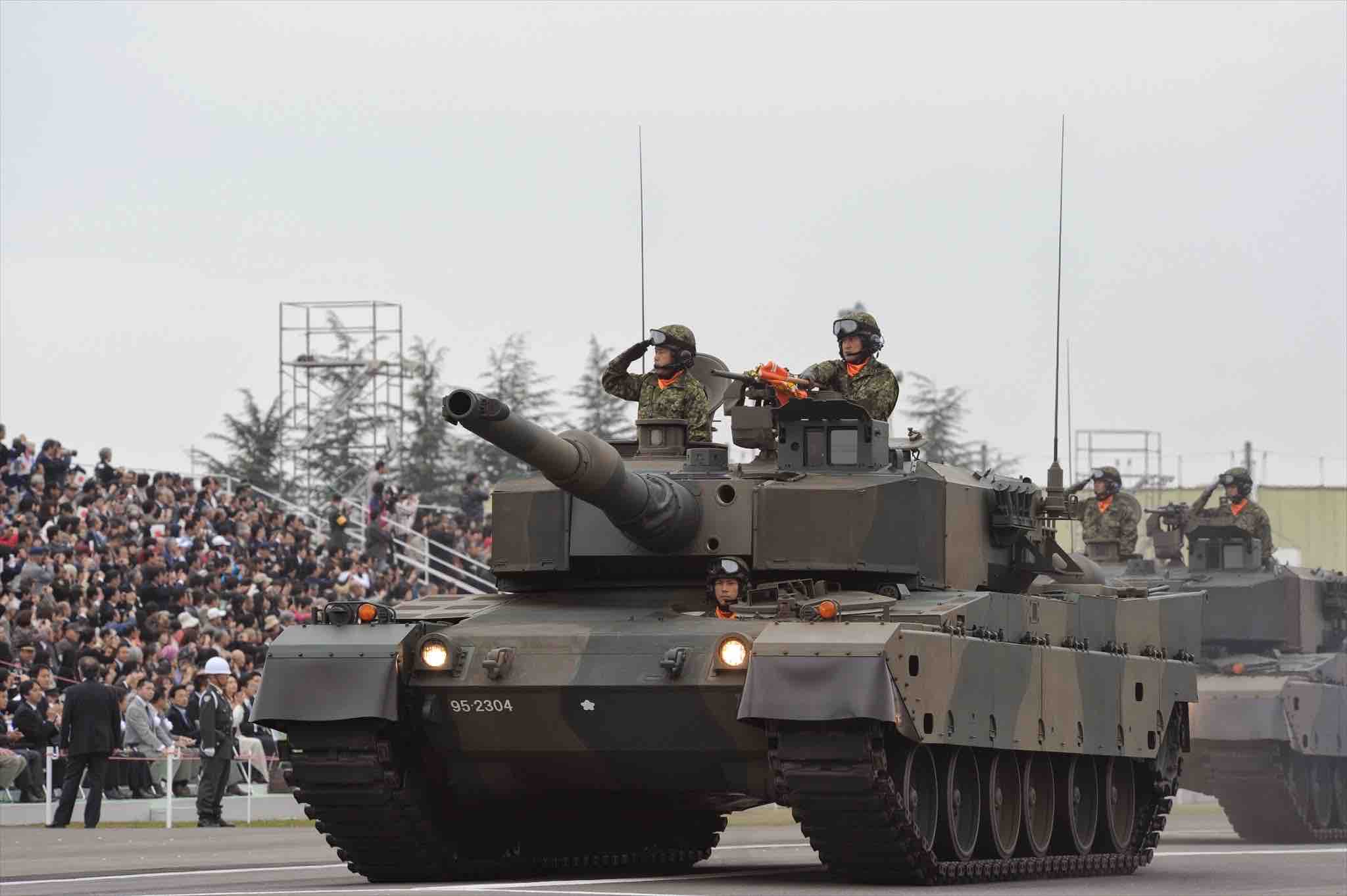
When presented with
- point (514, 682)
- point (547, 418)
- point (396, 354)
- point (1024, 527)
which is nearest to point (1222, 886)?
point (1024, 527)

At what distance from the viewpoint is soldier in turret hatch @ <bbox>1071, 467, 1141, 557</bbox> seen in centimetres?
3186

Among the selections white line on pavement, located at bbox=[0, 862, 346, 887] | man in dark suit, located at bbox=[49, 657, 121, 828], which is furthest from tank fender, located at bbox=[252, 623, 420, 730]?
man in dark suit, located at bbox=[49, 657, 121, 828]

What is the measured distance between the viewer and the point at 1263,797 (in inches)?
1140

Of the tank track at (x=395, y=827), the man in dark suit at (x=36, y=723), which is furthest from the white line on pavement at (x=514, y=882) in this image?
the man in dark suit at (x=36, y=723)

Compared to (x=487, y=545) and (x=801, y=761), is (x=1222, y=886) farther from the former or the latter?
(x=487, y=545)

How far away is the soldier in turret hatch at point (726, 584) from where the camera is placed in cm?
1930

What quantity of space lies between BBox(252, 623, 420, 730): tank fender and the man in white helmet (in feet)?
34.6

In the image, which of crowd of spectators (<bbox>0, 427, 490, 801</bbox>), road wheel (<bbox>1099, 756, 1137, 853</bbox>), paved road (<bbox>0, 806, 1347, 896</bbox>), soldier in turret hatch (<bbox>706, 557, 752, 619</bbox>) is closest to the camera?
paved road (<bbox>0, 806, 1347, 896</bbox>)

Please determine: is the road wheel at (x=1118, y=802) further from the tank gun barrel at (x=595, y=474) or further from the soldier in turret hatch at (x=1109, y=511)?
the soldier in turret hatch at (x=1109, y=511)

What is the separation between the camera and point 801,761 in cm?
1778

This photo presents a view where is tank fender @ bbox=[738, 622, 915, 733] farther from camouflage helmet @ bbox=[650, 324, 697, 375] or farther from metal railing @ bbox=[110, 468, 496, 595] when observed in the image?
metal railing @ bbox=[110, 468, 496, 595]

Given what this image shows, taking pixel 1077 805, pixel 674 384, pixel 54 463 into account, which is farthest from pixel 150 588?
pixel 1077 805

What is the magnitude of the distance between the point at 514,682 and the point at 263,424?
5113 cm

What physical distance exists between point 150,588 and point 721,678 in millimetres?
19835
